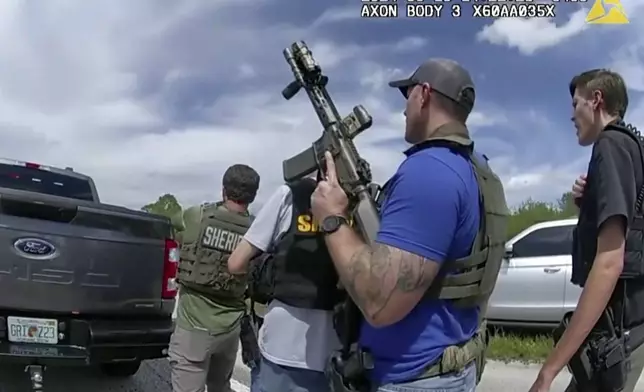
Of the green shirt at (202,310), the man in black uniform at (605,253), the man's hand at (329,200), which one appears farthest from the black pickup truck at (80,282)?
the man in black uniform at (605,253)

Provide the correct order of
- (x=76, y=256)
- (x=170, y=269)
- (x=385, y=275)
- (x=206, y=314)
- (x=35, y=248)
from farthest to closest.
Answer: (x=170, y=269) < (x=76, y=256) < (x=35, y=248) < (x=206, y=314) < (x=385, y=275)

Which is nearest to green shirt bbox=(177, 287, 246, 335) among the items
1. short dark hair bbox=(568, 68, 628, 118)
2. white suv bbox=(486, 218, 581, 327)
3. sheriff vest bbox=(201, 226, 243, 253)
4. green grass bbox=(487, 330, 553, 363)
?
sheriff vest bbox=(201, 226, 243, 253)

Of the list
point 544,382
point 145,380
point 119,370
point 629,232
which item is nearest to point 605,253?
point 629,232

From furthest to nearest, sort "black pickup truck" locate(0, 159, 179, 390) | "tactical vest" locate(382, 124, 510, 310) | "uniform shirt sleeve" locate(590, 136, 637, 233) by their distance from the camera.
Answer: "black pickup truck" locate(0, 159, 179, 390) → "uniform shirt sleeve" locate(590, 136, 637, 233) → "tactical vest" locate(382, 124, 510, 310)

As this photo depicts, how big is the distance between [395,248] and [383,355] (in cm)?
39

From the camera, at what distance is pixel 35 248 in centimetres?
390

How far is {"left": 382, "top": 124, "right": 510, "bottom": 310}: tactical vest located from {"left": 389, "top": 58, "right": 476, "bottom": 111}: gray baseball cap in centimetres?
10

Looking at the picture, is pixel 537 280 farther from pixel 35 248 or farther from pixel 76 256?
pixel 35 248

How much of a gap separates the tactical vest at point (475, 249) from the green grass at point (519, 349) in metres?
4.76

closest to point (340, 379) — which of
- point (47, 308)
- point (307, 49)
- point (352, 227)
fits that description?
point (352, 227)

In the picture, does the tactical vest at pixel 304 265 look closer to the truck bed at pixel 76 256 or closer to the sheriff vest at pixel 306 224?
the sheriff vest at pixel 306 224

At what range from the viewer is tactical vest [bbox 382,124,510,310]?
1.99 meters

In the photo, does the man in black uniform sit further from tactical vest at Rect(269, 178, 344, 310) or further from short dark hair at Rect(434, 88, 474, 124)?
tactical vest at Rect(269, 178, 344, 310)

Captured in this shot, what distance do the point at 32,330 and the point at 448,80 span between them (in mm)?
3081
